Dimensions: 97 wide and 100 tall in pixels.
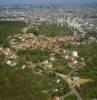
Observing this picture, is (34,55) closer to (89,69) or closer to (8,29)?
(89,69)

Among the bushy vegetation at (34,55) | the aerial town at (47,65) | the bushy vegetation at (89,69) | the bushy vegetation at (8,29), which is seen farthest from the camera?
the bushy vegetation at (8,29)

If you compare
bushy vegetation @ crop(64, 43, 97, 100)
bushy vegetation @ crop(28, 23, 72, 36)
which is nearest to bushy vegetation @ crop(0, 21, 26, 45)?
bushy vegetation @ crop(28, 23, 72, 36)

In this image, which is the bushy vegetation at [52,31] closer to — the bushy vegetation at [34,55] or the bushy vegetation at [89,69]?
the bushy vegetation at [89,69]

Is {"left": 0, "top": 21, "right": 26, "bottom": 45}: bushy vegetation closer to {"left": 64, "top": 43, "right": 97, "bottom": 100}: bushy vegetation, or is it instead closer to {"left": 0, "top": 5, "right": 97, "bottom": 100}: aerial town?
{"left": 0, "top": 5, "right": 97, "bottom": 100}: aerial town

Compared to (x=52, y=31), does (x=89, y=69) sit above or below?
above

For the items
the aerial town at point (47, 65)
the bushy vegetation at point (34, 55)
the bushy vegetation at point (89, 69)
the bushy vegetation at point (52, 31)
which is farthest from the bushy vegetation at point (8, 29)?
the bushy vegetation at point (89, 69)

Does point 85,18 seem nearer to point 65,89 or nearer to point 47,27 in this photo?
point 47,27

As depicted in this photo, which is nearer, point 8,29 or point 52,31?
point 52,31

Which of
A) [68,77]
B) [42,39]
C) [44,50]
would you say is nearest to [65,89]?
[68,77]

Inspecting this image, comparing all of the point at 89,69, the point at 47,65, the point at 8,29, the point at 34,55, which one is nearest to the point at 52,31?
the point at 8,29
